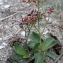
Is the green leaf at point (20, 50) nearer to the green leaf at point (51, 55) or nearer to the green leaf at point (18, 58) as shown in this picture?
the green leaf at point (18, 58)

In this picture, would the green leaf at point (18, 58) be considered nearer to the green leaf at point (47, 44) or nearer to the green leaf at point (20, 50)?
the green leaf at point (20, 50)

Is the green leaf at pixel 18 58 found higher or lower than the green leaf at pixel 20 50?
lower

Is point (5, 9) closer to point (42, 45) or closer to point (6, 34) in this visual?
point (6, 34)

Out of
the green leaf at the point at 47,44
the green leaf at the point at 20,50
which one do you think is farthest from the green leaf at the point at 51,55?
the green leaf at the point at 20,50

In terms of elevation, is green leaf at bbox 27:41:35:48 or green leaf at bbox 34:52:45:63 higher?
green leaf at bbox 27:41:35:48

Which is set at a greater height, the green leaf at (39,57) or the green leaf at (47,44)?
the green leaf at (47,44)

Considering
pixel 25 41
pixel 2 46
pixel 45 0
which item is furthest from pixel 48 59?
pixel 45 0

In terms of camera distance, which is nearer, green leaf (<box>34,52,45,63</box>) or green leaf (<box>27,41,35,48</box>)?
green leaf (<box>34,52,45,63</box>)

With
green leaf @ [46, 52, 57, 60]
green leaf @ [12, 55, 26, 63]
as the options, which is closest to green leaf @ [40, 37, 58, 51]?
green leaf @ [46, 52, 57, 60]

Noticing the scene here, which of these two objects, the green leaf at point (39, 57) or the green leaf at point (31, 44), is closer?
the green leaf at point (39, 57)

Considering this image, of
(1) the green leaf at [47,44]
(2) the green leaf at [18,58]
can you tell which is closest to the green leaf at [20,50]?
(2) the green leaf at [18,58]

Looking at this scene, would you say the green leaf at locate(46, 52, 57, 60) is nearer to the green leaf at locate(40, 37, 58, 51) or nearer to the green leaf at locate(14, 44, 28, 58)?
the green leaf at locate(40, 37, 58, 51)
